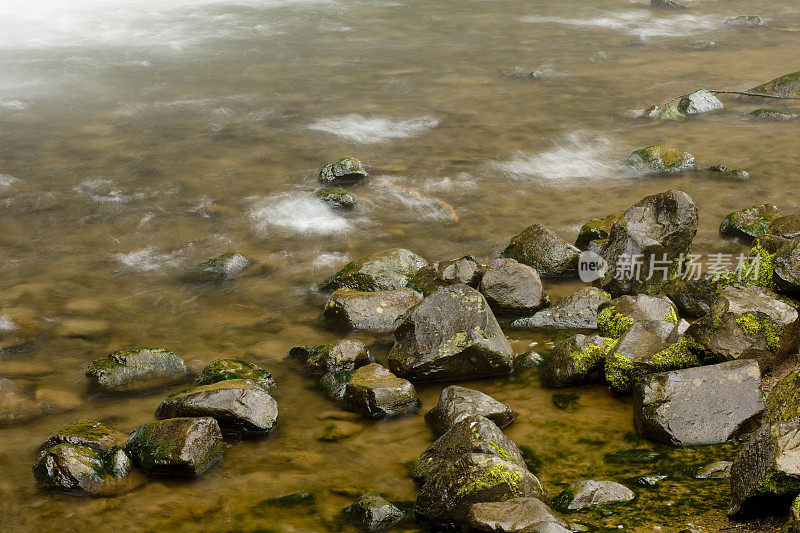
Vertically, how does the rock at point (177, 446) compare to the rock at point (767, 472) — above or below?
below

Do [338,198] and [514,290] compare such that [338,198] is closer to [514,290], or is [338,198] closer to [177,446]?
[514,290]

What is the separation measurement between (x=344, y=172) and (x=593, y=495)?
18.2 ft

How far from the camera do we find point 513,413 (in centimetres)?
427

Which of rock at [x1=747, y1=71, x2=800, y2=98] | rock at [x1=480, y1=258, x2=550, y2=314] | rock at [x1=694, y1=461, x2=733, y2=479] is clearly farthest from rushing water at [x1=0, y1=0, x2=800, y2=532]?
rock at [x1=747, y1=71, x2=800, y2=98]

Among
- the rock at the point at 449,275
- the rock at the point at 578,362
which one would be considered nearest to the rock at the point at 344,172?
the rock at the point at 449,275

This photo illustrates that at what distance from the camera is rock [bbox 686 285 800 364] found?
408 centimetres

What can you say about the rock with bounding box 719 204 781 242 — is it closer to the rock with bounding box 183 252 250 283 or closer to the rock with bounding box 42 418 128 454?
the rock with bounding box 183 252 250 283

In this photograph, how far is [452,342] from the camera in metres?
4.70

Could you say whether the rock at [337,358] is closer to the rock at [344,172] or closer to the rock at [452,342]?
the rock at [452,342]

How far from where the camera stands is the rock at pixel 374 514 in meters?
3.41

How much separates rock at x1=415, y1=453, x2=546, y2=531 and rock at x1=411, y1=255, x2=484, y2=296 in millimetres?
2363

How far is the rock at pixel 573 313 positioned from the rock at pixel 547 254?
0.68 meters

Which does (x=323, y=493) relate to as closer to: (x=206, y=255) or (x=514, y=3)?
(x=206, y=255)

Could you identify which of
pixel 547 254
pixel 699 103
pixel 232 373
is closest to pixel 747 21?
pixel 699 103
